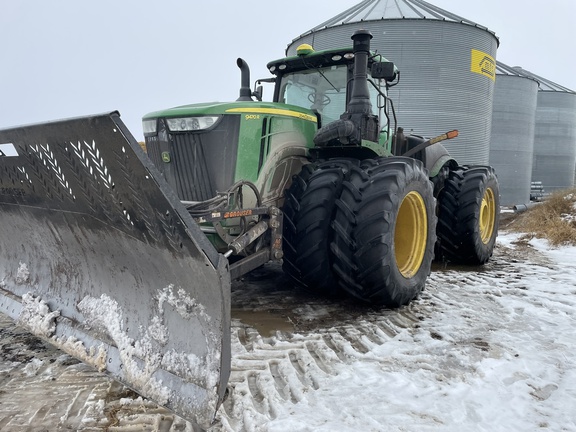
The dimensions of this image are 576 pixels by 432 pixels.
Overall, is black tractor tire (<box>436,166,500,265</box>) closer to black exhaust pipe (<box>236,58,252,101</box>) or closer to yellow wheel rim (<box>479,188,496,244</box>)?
yellow wheel rim (<box>479,188,496,244</box>)


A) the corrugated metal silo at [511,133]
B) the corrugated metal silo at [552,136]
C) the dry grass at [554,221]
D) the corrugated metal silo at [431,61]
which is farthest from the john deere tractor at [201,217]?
the corrugated metal silo at [552,136]

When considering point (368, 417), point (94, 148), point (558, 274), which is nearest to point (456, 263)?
point (558, 274)

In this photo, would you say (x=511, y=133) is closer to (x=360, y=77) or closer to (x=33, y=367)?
(x=360, y=77)

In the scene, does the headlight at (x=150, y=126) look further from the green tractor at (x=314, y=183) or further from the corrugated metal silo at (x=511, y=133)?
the corrugated metal silo at (x=511, y=133)

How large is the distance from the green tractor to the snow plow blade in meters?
0.72

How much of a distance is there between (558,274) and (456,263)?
4.15ft

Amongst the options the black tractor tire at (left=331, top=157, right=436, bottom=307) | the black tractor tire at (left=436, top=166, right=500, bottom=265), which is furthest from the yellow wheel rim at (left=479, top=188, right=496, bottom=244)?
the black tractor tire at (left=331, top=157, right=436, bottom=307)

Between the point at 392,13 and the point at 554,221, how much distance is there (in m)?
5.97

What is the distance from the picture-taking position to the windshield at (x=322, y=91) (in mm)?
4652

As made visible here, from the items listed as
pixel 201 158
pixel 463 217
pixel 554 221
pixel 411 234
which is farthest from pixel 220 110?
pixel 554 221

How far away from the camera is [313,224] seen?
12.6ft

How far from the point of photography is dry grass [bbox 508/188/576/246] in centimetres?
792

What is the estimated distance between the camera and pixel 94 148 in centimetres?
223

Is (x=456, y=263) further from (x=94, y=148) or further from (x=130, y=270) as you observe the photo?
(x=94, y=148)
